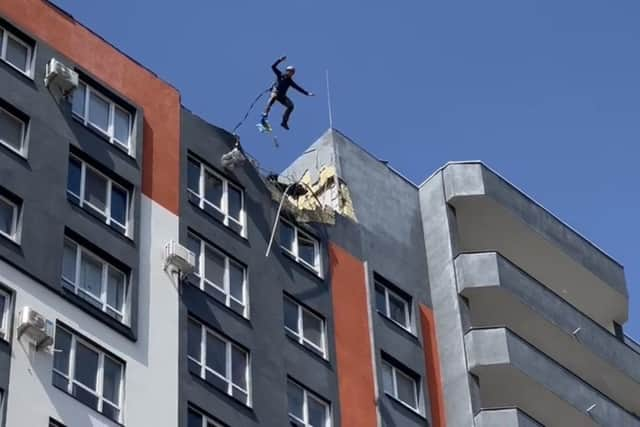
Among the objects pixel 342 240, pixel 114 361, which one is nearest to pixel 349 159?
pixel 342 240

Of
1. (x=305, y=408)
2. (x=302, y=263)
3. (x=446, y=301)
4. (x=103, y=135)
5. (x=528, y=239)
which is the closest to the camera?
(x=103, y=135)

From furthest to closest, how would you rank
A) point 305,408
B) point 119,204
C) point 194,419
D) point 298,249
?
point 298,249
point 305,408
point 119,204
point 194,419

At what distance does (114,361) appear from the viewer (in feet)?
127

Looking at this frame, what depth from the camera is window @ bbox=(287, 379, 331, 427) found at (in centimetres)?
4272

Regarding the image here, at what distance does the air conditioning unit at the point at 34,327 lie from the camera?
36.5 m

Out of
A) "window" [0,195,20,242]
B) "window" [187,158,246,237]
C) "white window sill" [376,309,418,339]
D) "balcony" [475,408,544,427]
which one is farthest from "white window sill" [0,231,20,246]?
"balcony" [475,408,544,427]

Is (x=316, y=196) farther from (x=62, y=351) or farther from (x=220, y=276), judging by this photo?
(x=62, y=351)

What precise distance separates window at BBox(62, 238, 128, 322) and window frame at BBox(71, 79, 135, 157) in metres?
3.82

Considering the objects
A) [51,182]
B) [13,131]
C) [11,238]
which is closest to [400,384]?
[51,182]

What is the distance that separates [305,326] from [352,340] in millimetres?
1566

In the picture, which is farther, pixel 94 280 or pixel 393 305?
pixel 393 305

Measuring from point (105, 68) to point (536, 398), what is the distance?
54.2 feet

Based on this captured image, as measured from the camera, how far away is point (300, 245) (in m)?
46.8

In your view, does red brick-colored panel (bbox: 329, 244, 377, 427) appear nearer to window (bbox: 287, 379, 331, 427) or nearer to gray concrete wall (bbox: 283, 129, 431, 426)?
gray concrete wall (bbox: 283, 129, 431, 426)
